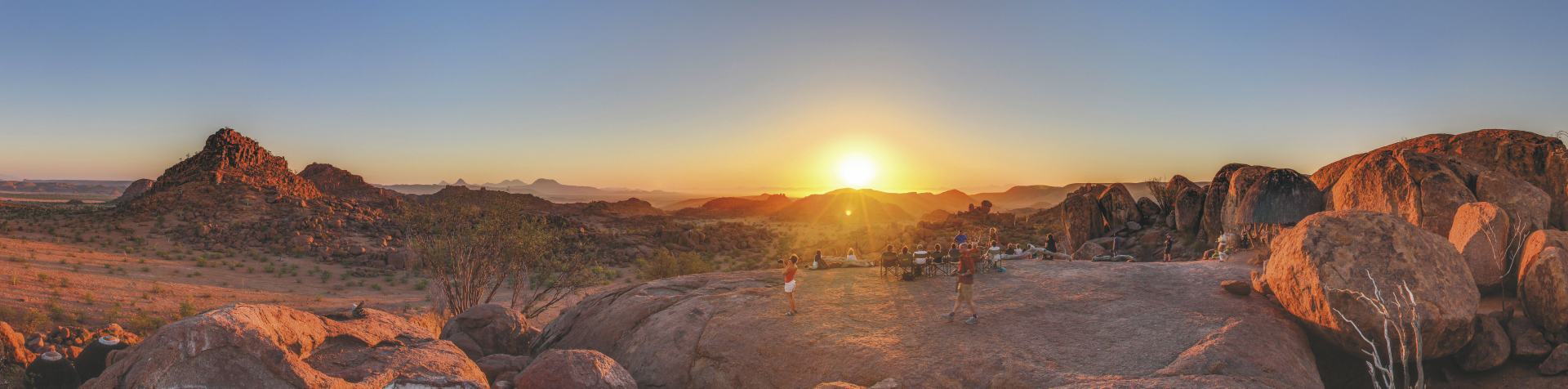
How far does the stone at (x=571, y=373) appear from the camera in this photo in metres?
7.82

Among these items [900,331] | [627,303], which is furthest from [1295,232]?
[627,303]

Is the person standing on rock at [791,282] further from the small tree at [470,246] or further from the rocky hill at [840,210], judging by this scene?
the rocky hill at [840,210]

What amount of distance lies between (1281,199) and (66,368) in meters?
29.0

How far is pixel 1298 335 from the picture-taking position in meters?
9.39

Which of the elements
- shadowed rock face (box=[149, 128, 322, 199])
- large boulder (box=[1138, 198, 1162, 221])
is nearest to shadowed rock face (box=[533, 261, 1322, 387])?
large boulder (box=[1138, 198, 1162, 221])

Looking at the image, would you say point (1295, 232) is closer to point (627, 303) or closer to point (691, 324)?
point (691, 324)

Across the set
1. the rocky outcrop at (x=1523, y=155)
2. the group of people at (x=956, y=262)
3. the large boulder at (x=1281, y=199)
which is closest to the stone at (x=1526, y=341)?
the rocky outcrop at (x=1523, y=155)

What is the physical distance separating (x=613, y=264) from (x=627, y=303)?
84.0ft

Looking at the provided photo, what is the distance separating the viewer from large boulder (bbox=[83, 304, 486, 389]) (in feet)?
20.7

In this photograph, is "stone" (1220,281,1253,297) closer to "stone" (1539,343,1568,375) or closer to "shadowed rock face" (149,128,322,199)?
"stone" (1539,343,1568,375)

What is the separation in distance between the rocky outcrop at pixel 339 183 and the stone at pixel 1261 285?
84901 millimetres

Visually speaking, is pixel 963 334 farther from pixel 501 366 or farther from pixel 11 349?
pixel 11 349

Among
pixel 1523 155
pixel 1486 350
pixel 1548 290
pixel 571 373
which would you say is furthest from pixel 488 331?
pixel 1523 155

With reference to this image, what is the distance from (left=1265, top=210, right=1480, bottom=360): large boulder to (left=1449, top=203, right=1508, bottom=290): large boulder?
8.89ft
